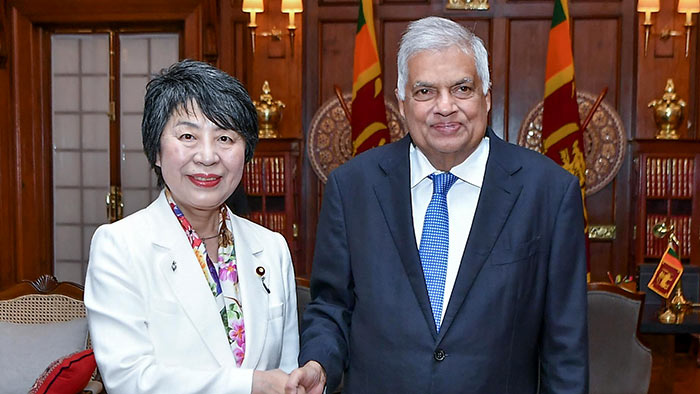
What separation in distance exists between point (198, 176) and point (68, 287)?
2.06m

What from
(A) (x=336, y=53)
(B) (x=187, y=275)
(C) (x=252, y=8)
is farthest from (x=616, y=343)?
(C) (x=252, y=8)

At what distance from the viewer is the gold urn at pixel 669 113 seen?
5660 mm

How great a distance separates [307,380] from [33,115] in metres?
5.69

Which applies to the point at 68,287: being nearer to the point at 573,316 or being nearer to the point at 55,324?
the point at 55,324

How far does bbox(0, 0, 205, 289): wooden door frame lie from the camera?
6355 mm

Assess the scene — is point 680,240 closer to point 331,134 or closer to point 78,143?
point 331,134

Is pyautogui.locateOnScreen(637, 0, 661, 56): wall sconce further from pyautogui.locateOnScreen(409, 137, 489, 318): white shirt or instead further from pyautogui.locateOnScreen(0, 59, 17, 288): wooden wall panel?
pyautogui.locateOnScreen(0, 59, 17, 288): wooden wall panel

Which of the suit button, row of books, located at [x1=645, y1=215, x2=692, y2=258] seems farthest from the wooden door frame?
the suit button

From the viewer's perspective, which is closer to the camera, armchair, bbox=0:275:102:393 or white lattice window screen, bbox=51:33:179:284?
armchair, bbox=0:275:102:393

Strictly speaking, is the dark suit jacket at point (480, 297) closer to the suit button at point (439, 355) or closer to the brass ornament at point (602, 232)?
the suit button at point (439, 355)

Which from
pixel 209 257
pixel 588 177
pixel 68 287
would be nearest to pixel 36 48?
pixel 68 287

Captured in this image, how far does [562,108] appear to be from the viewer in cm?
521

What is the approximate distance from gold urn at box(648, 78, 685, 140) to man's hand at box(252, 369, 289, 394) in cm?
475

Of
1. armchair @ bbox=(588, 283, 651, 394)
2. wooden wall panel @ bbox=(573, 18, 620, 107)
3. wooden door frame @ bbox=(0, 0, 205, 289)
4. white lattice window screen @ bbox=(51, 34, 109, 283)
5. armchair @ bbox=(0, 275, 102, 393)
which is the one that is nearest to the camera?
armchair @ bbox=(0, 275, 102, 393)
